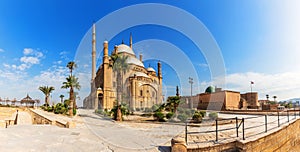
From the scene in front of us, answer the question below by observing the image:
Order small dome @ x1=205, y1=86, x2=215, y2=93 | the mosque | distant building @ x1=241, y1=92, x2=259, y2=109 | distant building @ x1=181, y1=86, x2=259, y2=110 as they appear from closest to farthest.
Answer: distant building @ x1=181, y1=86, x2=259, y2=110 < distant building @ x1=241, y1=92, x2=259, y2=109 < the mosque < small dome @ x1=205, y1=86, x2=215, y2=93

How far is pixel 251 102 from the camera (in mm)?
37000

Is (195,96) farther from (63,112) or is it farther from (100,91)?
(63,112)

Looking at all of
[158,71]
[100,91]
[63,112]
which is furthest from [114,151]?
[158,71]

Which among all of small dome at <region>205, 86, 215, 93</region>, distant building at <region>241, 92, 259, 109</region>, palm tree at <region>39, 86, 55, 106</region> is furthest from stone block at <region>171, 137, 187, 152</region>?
palm tree at <region>39, 86, 55, 106</region>

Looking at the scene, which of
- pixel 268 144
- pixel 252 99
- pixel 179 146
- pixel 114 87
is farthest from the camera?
pixel 114 87

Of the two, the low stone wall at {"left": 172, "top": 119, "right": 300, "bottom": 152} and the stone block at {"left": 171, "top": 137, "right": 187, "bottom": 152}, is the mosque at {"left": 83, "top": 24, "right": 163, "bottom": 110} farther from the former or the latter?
the stone block at {"left": 171, "top": 137, "right": 187, "bottom": 152}

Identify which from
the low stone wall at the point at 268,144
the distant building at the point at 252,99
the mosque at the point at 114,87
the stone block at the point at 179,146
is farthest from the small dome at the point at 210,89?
the stone block at the point at 179,146

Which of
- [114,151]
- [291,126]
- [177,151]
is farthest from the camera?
[291,126]

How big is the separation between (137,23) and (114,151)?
1482 cm

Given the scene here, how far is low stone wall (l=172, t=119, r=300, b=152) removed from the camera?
5.61 meters

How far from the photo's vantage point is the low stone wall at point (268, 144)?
18.4ft

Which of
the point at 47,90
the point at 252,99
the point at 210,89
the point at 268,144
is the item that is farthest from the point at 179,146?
the point at 47,90

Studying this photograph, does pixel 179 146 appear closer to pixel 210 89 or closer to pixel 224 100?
pixel 224 100

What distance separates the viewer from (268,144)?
7363 mm
